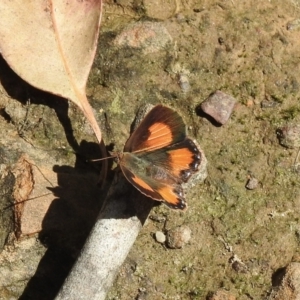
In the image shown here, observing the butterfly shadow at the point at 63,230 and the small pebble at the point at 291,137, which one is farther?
the small pebble at the point at 291,137

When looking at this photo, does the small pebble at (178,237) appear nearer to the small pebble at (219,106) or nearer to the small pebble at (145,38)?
the small pebble at (219,106)

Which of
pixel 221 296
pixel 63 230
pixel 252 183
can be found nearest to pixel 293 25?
pixel 252 183

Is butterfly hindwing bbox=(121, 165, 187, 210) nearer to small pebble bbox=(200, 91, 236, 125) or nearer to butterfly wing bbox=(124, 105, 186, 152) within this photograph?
butterfly wing bbox=(124, 105, 186, 152)

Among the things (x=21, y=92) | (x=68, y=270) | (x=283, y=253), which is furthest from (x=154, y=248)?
(x=21, y=92)

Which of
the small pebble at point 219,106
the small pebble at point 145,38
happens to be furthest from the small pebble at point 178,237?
the small pebble at point 145,38

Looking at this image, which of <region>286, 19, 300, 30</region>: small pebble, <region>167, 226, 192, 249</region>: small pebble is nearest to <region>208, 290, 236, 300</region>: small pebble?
<region>167, 226, 192, 249</region>: small pebble
